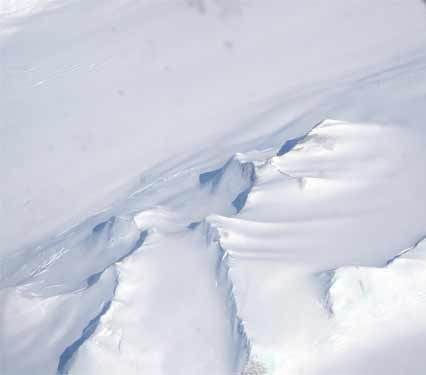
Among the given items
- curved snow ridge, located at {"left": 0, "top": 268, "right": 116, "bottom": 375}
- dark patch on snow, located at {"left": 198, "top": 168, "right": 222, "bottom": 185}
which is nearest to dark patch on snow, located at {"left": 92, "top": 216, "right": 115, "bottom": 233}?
curved snow ridge, located at {"left": 0, "top": 268, "right": 116, "bottom": 375}

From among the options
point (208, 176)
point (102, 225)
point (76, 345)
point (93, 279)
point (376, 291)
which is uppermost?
point (102, 225)

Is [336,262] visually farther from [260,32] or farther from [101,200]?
[260,32]

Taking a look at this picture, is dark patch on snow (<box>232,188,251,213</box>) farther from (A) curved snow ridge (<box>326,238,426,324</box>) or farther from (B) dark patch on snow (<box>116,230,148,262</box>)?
(A) curved snow ridge (<box>326,238,426,324</box>)

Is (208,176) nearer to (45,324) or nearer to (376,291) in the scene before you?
(45,324)

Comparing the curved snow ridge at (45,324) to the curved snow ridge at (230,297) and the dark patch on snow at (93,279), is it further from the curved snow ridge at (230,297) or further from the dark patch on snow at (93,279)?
the curved snow ridge at (230,297)

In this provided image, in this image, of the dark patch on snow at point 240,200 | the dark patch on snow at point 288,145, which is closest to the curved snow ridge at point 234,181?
the dark patch on snow at point 240,200

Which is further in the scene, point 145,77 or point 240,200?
point 145,77

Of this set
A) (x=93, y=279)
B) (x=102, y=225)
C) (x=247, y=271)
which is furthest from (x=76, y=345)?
(x=102, y=225)

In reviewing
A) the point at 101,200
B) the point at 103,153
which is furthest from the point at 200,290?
the point at 103,153
